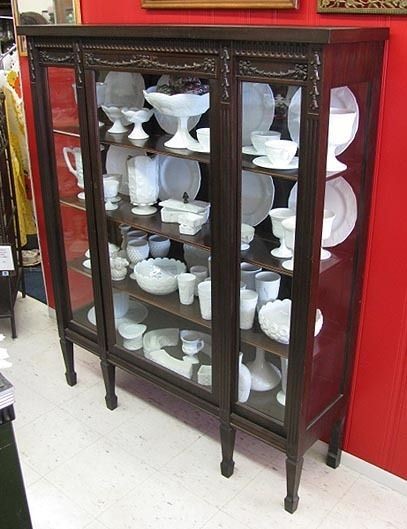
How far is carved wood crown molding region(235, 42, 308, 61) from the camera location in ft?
4.53

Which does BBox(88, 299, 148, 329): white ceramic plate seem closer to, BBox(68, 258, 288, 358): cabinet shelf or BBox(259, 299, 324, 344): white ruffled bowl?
BBox(68, 258, 288, 358): cabinet shelf

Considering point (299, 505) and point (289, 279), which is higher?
point (289, 279)

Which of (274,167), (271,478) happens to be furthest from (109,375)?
(274,167)

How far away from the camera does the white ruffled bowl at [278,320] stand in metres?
1.78

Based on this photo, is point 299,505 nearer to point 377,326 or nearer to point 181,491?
point 181,491

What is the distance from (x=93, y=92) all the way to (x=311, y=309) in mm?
1070

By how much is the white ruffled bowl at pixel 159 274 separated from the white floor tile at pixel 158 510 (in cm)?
72

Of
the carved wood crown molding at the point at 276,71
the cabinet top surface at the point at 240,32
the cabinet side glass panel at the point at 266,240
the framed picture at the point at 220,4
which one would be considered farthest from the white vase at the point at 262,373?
the framed picture at the point at 220,4

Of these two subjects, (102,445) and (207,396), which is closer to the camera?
(207,396)

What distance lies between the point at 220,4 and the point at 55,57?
24.8 inches

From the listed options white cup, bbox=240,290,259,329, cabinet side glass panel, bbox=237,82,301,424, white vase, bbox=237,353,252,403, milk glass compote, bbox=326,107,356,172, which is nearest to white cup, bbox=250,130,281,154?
cabinet side glass panel, bbox=237,82,301,424

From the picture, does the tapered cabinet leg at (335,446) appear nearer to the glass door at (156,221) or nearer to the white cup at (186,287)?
the glass door at (156,221)

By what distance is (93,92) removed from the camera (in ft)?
6.48


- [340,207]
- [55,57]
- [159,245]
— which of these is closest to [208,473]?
[159,245]
